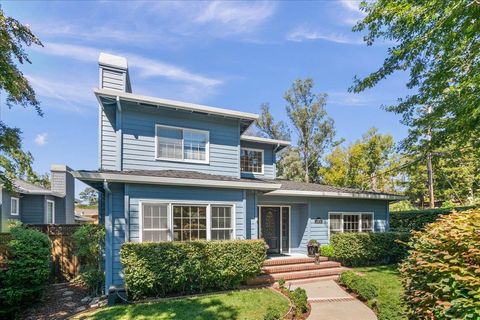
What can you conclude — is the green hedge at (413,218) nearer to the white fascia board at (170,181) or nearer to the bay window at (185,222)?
the white fascia board at (170,181)

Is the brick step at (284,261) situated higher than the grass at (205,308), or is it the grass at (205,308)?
the grass at (205,308)

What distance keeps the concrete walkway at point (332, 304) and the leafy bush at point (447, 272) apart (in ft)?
11.3

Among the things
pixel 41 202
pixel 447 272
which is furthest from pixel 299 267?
pixel 41 202

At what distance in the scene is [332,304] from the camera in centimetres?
731

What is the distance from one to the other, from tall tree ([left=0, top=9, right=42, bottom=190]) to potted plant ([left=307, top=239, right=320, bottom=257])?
32.9 ft

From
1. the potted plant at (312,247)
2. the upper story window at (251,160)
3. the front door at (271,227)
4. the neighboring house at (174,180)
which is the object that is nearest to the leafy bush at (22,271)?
the neighboring house at (174,180)

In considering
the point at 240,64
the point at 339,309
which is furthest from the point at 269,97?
the point at 339,309

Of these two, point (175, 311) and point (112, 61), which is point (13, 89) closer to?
point (112, 61)

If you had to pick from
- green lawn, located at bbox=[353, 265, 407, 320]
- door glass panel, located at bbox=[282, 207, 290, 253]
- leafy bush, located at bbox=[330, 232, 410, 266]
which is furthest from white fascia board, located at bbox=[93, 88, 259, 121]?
green lawn, located at bbox=[353, 265, 407, 320]

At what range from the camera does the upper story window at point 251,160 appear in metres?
13.2

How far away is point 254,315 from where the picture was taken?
6.16 m

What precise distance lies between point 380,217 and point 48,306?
13.4 metres

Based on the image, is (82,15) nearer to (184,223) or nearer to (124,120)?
(124,120)

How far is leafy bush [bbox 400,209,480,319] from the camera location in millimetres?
2555
